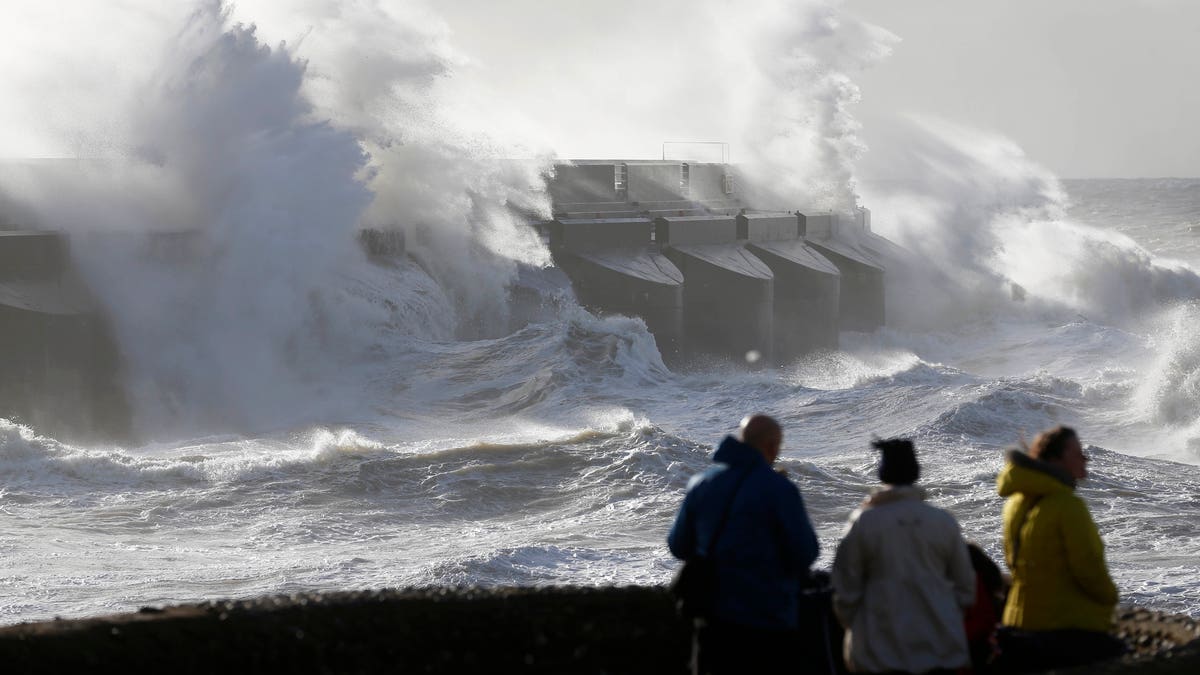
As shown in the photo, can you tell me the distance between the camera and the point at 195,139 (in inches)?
758

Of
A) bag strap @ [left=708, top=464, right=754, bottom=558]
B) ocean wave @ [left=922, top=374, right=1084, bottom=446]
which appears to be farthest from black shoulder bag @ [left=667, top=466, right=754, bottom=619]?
ocean wave @ [left=922, top=374, right=1084, bottom=446]

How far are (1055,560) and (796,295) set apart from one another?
22.0 m

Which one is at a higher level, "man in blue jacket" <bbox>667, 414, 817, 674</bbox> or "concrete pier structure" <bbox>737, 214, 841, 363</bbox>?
"concrete pier structure" <bbox>737, 214, 841, 363</bbox>

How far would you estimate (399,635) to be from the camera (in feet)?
13.9

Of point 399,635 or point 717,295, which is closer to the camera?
point 399,635

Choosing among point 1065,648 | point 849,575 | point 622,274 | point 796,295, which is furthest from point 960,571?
point 796,295

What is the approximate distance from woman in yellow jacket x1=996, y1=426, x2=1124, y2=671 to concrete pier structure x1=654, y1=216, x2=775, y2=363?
18680mm

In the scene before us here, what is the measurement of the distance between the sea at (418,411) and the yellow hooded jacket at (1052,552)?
1122 mm

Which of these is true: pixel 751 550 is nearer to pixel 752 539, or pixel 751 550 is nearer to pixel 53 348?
pixel 752 539

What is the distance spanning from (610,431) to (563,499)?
87.2 inches

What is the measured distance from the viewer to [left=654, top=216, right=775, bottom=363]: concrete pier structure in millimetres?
22859

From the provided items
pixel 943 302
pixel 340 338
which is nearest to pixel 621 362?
pixel 340 338

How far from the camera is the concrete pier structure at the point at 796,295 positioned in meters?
25.4

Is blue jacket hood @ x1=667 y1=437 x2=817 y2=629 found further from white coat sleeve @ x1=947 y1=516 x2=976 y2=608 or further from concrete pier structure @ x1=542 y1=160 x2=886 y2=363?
concrete pier structure @ x1=542 y1=160 x2=886 y2=363
